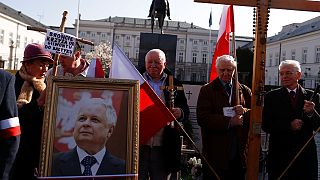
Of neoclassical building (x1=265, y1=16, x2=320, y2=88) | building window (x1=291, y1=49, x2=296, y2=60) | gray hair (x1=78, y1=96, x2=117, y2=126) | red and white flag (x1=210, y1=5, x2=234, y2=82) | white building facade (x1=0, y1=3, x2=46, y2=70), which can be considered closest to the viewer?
gray hair (x1=78, y1=96, x2=117, y2=126)

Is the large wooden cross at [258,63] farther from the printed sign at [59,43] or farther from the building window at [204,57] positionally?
the building window at [204,57]

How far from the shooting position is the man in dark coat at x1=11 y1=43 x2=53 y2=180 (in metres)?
3.22


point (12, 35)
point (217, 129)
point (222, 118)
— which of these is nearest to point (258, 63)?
point (222, 118)

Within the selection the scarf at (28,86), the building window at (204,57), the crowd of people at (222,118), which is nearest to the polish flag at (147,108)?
the crowd of people at (222,118)

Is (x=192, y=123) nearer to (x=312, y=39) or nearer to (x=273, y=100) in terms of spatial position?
(x=273, y=100)

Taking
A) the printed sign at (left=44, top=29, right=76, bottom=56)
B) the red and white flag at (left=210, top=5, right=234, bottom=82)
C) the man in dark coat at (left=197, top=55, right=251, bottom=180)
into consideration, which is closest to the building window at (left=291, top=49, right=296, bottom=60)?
the red and white flag at (left=210, top=5, right=234, bottom=82)

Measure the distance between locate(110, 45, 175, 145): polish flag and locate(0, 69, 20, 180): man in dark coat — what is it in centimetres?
143

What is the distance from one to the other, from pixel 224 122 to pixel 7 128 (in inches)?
86.4

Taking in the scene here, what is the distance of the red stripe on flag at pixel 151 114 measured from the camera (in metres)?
3.85

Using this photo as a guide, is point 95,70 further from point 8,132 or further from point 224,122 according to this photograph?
point 8,132

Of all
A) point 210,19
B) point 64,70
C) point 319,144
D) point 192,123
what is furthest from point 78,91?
point 210,19

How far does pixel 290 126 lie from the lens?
4270 mm

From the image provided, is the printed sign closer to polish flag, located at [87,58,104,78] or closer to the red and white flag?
polish flag, located at [87,58,104,78]

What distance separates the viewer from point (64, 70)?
4027 millimetres
